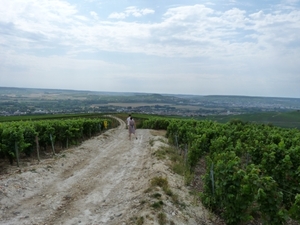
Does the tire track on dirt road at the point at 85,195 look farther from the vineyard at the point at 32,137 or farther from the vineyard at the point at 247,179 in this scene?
the vineyard at the point at 247,179

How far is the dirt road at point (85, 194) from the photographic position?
8.32 meters

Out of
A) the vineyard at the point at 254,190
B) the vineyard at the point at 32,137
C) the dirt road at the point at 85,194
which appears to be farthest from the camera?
the vineyard at the point at 32,137

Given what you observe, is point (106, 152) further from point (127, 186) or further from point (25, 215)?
point (25, 215)

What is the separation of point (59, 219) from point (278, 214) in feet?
20.6

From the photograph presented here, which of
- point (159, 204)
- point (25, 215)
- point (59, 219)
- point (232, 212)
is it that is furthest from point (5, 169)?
point (232, 212)

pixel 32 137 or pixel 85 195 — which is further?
pixel 32 137

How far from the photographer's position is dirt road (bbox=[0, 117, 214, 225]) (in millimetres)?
8320

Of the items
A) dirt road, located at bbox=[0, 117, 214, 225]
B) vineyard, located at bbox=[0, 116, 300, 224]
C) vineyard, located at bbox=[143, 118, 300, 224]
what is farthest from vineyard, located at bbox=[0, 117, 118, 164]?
vineyard, located at bbox=[143, 118, 300, 224]

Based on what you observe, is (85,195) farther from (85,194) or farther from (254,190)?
(254,190)

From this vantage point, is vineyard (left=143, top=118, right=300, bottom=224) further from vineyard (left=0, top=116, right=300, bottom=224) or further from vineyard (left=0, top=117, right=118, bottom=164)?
vineyard (left=0, top=117, right=118, bottom=164)

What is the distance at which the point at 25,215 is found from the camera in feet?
27.7

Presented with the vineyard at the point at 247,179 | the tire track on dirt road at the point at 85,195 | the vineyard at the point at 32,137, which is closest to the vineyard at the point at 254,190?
the vineyard at the point at 247,179

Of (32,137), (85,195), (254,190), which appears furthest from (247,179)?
(32,137)

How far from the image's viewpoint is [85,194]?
10.4 meters
